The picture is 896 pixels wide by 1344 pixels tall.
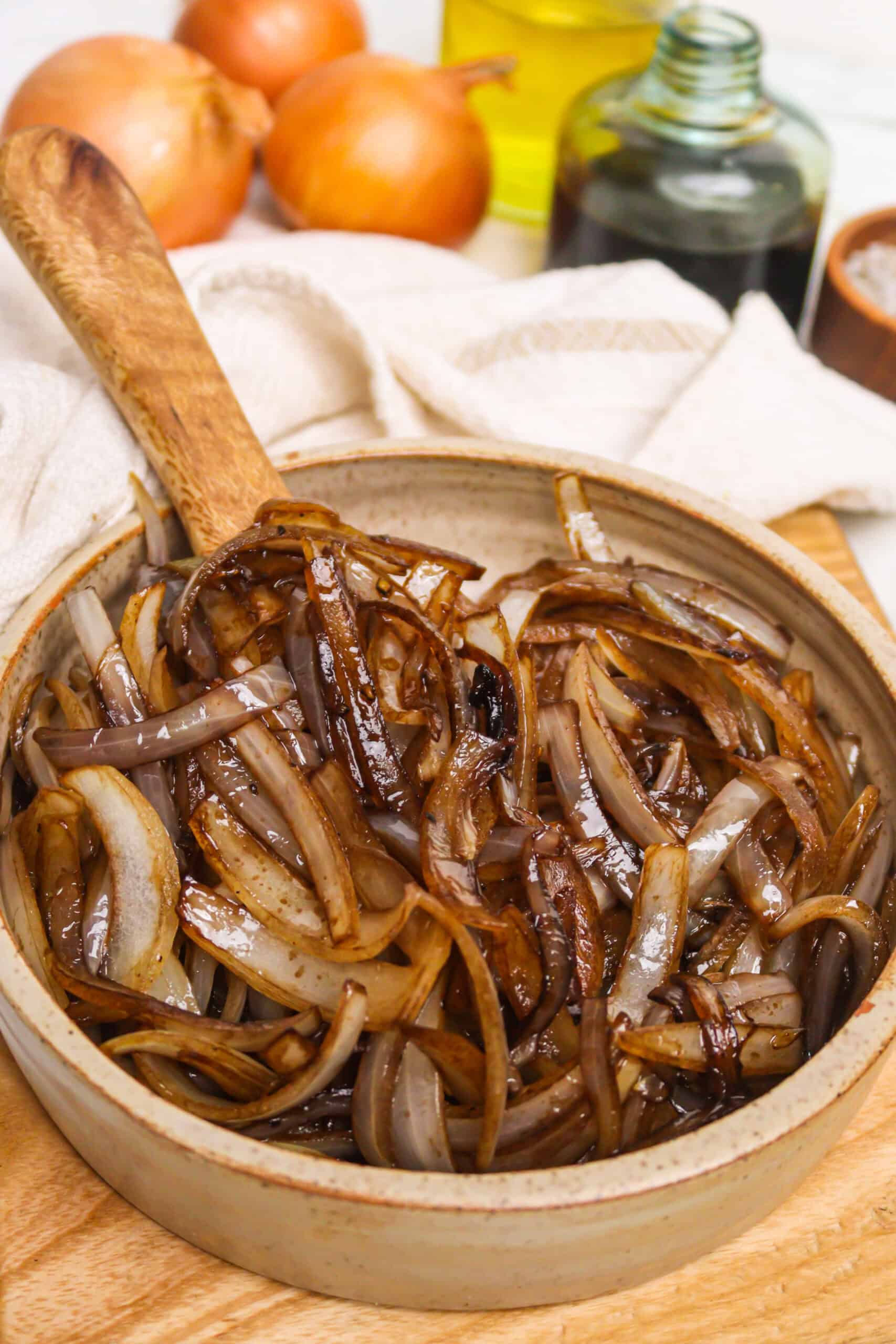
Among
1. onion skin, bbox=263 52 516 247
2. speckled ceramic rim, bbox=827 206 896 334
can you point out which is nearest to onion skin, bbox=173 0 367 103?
onion skin, bbox=263 52 516 247

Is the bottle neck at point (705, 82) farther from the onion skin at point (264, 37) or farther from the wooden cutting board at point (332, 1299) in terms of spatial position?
the wooden cutting board at point (332, 1299)

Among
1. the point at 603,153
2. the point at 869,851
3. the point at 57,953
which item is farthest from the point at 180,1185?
the point at 603,153

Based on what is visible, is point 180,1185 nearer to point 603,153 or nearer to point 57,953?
point 57,953

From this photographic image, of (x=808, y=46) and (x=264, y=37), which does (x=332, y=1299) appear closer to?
(x=264, y=37)

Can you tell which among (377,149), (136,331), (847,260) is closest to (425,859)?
(136,331)

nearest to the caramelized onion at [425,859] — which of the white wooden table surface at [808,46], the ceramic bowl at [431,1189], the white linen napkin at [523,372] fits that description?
the ceramic bowl at [431,1189]

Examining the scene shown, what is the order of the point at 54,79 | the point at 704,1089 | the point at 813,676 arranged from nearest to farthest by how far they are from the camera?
the point at 704,1089 < the point at 813,676 < the point at 54,79
